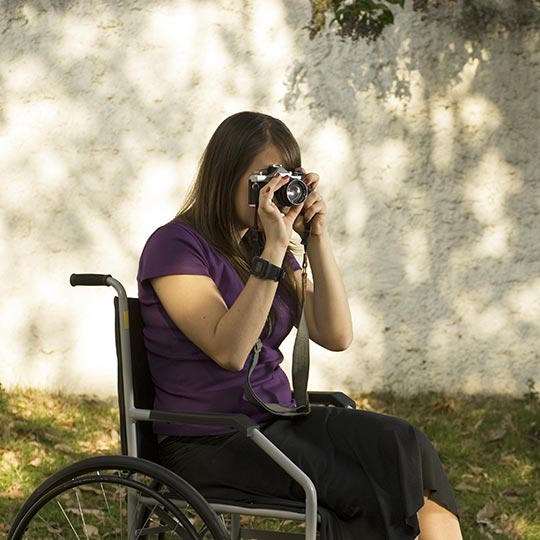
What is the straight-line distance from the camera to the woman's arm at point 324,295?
305 cm

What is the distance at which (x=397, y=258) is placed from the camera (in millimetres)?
6059

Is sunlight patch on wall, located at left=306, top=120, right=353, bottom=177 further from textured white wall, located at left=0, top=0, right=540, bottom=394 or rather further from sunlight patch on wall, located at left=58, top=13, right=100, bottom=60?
sunlight patch on wall, located at left=58, top=13, right=100, bottom=60

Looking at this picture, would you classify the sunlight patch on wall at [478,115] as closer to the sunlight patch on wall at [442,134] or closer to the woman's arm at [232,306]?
the sunlight patch on wall at [442,134]

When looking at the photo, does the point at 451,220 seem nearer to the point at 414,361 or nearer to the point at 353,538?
the point at 414,361

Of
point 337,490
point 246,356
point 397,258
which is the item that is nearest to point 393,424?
point 337,490

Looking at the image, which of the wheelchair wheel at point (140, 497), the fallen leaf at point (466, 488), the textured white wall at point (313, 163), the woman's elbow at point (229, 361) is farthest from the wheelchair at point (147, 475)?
the textured white wall at point (313, 163)

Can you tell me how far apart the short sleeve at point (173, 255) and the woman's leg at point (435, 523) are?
0.80m

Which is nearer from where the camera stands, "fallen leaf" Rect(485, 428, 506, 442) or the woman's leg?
the woman's leg

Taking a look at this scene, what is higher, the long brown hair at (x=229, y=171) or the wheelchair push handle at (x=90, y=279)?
the long brown hair at (x=229, y=171)

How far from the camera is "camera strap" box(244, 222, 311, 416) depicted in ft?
9.24

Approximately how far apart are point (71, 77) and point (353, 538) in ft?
12.6

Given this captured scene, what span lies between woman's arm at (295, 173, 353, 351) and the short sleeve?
0.30m

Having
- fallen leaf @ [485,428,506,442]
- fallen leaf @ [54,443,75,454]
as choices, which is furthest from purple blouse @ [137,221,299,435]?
fallen leaf @ [485,428,506,442]

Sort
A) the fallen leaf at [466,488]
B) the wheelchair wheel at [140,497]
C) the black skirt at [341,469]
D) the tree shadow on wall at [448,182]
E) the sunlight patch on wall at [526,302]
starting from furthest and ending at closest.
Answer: the sunlight patch on wall at [526,302] < the tree shadow on wall at [448,182] < the fallen leaf at [466,488] < the black skirt at [341,469] < the wheelchair wheel at [140,497]
